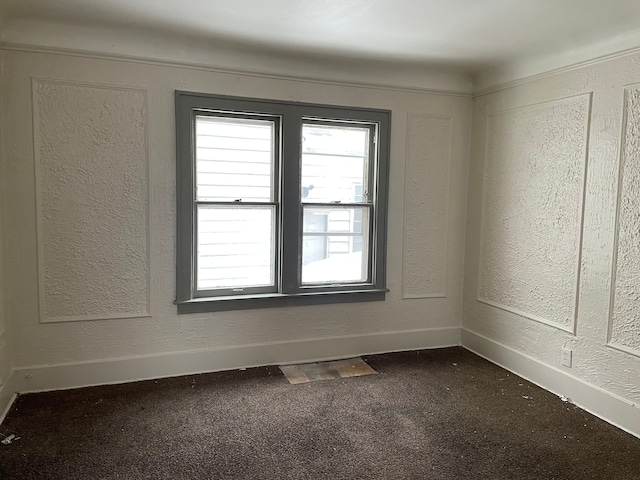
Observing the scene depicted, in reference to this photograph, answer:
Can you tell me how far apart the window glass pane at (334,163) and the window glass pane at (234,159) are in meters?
0.29

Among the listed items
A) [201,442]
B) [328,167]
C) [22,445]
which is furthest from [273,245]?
[22,445]

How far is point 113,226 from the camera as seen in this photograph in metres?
3.20

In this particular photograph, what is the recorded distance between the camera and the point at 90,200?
10.3 ft

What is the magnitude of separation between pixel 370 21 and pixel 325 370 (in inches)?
94.3

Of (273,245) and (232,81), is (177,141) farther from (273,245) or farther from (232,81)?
(273,245)

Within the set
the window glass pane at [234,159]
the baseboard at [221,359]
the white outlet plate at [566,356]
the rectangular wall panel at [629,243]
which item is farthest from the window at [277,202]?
the rectangular wall panel at [629,243]

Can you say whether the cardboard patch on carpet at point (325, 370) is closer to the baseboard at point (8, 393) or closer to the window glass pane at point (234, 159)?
the window glass pane at point (234, 159)

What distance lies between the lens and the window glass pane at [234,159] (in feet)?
11.2

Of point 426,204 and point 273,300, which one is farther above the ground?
point 426,204

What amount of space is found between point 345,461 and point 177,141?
7.43 feet

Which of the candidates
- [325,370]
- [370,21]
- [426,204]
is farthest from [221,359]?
[370,21]

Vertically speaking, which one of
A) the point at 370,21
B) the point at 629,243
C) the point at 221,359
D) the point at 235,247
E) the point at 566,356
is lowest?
the point at 221,359

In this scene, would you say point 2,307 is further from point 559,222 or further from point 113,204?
point 559,222

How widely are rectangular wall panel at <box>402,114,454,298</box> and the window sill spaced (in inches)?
14.1
